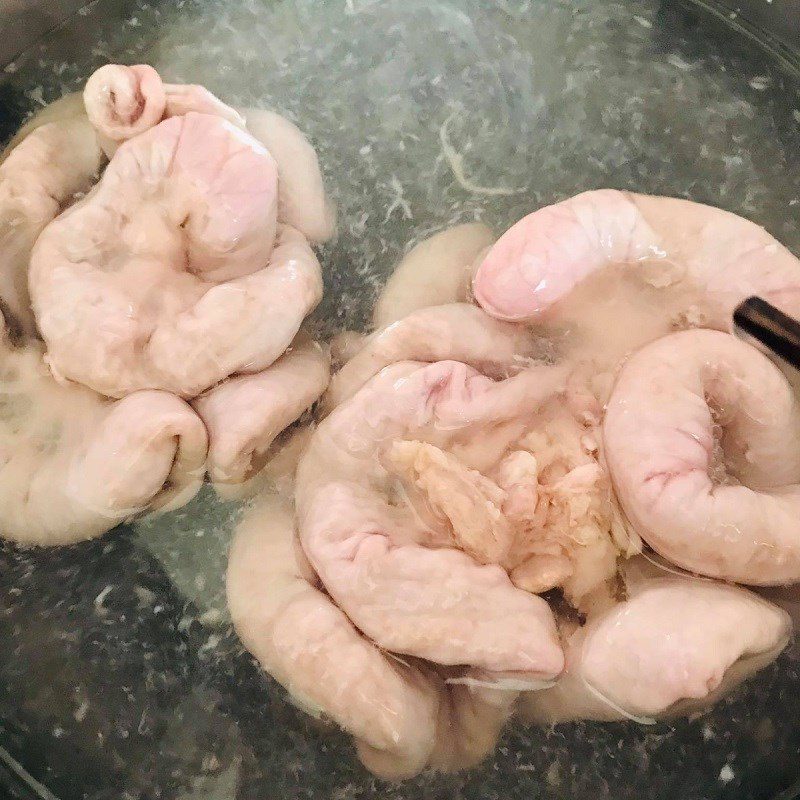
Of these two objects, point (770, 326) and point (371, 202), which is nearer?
point (770, 326)

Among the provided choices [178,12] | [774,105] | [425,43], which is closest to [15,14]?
[178,12]

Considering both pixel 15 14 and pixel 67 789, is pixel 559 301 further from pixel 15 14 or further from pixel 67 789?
pixel 15 14

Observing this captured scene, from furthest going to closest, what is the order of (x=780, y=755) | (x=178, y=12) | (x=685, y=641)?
(x=178, y=12), (x=780, y=755), (x=685, y=641)
